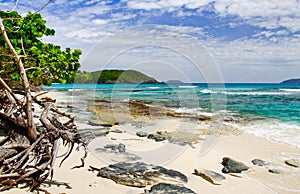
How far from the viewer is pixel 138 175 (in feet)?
18.8

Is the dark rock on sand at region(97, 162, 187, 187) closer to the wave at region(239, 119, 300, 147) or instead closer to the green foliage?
the green foliage

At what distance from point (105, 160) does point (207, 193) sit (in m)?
2.66

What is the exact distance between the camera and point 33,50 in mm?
7035

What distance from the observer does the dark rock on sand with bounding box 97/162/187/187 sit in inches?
215

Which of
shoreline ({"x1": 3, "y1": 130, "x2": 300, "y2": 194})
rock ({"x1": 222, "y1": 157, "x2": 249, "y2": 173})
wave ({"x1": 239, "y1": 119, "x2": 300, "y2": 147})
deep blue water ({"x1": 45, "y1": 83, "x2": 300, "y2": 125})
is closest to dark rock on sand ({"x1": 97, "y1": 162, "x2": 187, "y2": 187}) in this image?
shoreline ({"x1": 3, "y1": 130, "x2": 300, "y2": 194})

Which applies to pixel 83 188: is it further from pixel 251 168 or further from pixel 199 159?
pixel 251 168

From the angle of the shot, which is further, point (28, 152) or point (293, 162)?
point (293, 162)

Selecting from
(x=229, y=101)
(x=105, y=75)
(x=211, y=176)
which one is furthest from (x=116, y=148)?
(x=229, y=101)

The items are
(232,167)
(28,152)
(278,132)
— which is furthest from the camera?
(278,132)

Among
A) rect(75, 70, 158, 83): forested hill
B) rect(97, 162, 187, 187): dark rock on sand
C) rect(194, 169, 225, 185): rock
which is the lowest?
rect(194, 169, 225, 185): rock

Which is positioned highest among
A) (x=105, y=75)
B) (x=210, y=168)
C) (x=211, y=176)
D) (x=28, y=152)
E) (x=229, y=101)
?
(x=105, y=75)

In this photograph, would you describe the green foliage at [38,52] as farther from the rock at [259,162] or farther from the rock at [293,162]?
the rock at [293,162]

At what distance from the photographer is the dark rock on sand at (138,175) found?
215 inches

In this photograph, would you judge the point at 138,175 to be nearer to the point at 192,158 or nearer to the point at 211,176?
the point at 211,176
